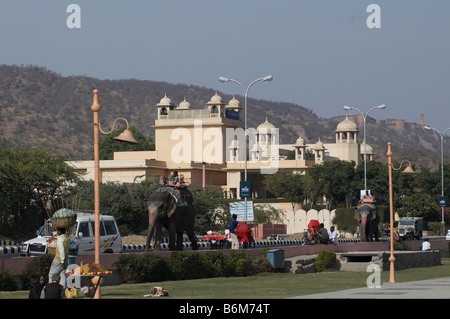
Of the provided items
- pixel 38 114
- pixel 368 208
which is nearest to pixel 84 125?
pixel 38 114

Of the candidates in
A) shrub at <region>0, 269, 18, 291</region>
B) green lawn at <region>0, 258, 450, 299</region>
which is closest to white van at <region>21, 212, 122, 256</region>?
Answer: green lawn at <region>0, 258, 450, 299</region>

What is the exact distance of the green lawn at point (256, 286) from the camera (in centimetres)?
2147

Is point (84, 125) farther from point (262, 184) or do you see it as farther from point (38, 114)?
point (262, 184)

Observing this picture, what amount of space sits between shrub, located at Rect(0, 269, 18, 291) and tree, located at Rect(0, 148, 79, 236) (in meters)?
29.3

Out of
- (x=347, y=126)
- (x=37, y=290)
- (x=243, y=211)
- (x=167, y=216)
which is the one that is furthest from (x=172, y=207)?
(x=347, y=126)

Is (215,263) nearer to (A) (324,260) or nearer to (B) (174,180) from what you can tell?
(B) (174,180)

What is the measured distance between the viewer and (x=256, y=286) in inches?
982

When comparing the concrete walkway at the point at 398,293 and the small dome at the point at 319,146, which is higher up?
the small dome at the point at 319,146

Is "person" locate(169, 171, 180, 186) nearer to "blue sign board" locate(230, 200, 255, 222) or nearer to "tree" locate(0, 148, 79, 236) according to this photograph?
"blue sign board" locate(230, 200, 255, 222)

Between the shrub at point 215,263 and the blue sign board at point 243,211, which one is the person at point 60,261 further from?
the blue sign board at point 243,211

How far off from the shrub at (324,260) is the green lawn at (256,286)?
1674 millimetres

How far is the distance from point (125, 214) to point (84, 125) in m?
140

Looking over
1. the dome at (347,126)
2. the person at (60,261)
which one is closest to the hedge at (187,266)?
the person at (60,261)

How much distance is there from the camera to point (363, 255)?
111ft
